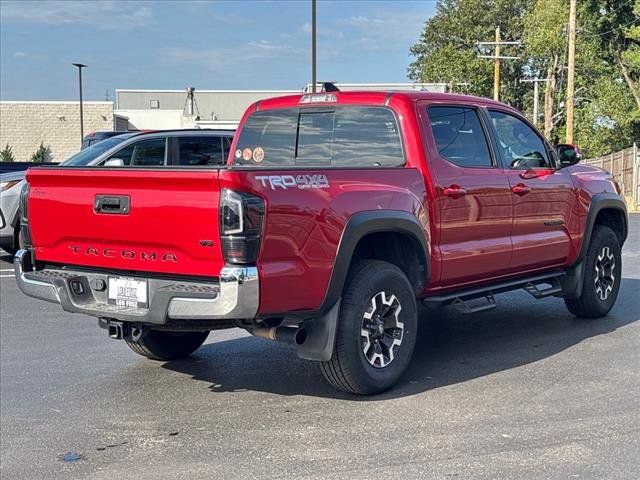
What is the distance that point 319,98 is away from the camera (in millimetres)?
6172

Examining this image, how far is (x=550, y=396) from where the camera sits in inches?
205

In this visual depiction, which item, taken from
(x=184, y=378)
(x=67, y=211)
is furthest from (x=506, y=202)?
(x=67, y=211)

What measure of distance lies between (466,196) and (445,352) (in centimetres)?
141

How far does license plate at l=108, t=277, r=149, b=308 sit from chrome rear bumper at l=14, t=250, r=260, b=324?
30 mm

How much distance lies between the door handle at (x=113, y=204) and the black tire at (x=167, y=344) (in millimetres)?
1570

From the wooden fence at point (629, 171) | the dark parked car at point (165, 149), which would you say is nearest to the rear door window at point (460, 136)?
the dark parked car at point (165, 149)

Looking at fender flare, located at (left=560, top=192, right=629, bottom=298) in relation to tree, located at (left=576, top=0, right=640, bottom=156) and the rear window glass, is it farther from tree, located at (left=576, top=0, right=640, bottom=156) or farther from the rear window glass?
tree, located at (left=576, top=0, right=640, bottom=156)

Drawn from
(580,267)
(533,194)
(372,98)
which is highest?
(372,98)

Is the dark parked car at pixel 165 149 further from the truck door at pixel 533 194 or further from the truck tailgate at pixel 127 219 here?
the truck tailgate at pixel 127 219

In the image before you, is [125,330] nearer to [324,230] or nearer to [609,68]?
[324,230]

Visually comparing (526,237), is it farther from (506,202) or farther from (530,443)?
(530,443)

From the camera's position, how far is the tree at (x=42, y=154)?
41.6m

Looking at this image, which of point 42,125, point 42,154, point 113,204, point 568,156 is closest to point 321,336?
point 113,204

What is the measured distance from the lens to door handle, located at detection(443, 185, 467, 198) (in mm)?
5711
